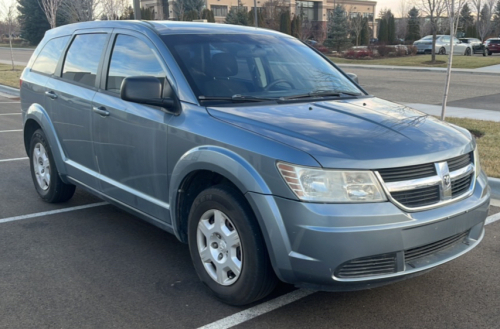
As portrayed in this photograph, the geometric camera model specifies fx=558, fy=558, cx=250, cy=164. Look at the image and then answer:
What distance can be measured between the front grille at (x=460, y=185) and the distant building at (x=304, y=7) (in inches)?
2142

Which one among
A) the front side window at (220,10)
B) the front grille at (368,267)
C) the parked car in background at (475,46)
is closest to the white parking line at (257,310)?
the front grille at (368,267)

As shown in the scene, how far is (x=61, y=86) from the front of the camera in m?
5.45

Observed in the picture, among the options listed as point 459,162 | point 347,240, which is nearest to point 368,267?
point 347,240

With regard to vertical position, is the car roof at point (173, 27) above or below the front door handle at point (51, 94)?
above

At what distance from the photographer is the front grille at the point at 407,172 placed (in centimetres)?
323

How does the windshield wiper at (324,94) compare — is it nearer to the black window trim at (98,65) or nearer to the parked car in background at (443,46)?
the black window trim at (98,65)

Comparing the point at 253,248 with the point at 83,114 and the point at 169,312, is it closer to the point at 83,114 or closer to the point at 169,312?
the point at 169,312

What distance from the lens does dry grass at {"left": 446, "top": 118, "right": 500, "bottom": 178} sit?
6.98m

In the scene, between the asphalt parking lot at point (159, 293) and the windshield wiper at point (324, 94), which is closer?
the asphalt parking lot at point (159, 293)

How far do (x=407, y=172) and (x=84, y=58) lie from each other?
131 inches

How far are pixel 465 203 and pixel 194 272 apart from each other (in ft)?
6.68

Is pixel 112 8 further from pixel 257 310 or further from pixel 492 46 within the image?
pixel 492 46

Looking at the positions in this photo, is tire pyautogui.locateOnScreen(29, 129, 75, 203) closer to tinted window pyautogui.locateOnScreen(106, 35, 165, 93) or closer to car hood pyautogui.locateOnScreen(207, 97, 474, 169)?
tinted window pyautogui.locateOnScreen(106, 35, 165, 93)

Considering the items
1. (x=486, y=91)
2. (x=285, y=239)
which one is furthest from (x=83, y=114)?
(x=486, y=91)
